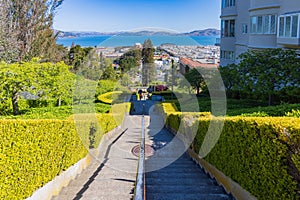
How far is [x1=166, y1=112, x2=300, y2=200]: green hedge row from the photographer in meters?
3.56

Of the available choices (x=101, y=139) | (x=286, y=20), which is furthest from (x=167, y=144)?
(x=286, y=20)

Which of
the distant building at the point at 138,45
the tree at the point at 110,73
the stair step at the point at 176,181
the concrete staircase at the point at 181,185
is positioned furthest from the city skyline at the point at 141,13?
the stair step at the point at 176,181

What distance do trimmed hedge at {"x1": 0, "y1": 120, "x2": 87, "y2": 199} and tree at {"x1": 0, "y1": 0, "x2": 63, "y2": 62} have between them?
1835 cm

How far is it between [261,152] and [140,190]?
183 centimetres

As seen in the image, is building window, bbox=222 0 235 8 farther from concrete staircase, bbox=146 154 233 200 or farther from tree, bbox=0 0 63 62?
concrete staircase, bbox=146 154 233 200

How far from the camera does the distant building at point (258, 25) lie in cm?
1495

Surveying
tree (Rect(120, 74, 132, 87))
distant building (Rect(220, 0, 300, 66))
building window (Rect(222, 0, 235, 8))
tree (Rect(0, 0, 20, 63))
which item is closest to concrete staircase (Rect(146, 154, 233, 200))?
distant building (Rect(220, 0, 300, 66))

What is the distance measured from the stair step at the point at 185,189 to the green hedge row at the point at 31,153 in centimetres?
194

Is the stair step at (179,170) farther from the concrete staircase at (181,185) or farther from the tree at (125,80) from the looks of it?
the tree at (125,80)

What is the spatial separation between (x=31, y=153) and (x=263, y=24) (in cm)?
1657

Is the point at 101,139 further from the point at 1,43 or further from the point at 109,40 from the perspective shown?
the point at 1,43

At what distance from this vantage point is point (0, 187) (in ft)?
13.9

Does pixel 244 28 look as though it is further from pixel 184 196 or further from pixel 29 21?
pixel 184 196

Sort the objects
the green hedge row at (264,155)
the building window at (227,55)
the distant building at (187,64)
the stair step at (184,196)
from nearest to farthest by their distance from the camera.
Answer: the green hedge row at (264,155)
the stair step at (184,196)
the building window at (227,55)
the distant building at (187,64)
